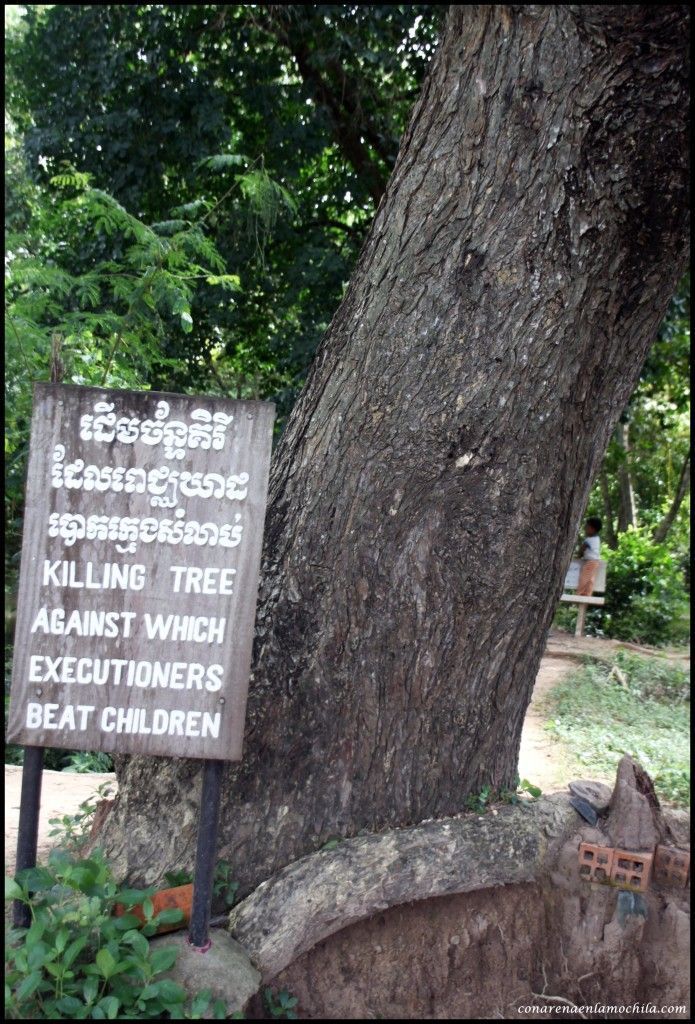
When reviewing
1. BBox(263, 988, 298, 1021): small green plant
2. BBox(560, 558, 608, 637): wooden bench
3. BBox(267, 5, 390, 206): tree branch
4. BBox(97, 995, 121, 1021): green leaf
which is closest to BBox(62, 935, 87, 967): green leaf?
BBox(97, 995, 121, 1021): green leaf

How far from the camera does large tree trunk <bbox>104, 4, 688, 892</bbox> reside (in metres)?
3.29

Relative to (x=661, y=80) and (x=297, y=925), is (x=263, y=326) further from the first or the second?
(x=297, y=925)

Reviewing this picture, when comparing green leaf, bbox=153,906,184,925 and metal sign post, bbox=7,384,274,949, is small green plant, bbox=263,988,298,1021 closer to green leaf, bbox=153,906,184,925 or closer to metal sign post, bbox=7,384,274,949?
green leaf, bbox=153,906,184,925

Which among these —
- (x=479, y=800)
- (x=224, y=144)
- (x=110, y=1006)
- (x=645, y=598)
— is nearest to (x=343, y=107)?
(x=224, y=144)

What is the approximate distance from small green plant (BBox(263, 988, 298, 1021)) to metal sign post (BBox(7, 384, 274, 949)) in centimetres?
99

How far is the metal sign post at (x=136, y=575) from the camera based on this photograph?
9.27ft

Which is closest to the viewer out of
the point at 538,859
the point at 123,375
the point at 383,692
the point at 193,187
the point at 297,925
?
the point at 297,925

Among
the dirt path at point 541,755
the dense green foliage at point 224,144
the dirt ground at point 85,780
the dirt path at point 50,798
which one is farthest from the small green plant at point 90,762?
the dirt path at point 541,755

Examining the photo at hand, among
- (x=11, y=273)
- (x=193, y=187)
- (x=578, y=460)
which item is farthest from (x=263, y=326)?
(x=578, y=460)

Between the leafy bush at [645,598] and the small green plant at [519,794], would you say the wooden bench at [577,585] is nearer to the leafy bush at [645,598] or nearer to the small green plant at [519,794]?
the leafy bush at [645,598]

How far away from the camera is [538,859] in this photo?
3705mm

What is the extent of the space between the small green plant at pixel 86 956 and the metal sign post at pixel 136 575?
0.16 meters

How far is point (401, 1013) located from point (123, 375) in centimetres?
387

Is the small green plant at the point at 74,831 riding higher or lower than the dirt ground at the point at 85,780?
higher
